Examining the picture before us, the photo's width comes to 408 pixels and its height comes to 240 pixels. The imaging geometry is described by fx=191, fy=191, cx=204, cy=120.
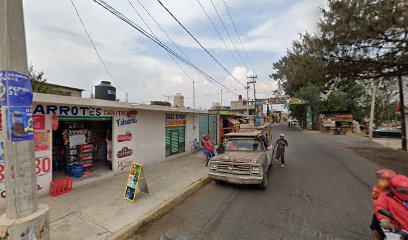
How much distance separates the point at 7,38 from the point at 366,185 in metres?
10.6

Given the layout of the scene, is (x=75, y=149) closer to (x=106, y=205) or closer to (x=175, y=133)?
(x=106, y=205)

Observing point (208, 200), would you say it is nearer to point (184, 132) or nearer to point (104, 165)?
point (104, 165)

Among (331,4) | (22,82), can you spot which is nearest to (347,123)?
(331,4)

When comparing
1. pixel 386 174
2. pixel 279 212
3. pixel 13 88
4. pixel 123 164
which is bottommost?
pixel 279 212

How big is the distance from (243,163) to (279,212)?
1800mm

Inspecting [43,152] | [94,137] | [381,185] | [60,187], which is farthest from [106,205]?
[381,185]

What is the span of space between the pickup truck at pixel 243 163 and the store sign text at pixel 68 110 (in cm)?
487

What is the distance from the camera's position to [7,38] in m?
2.70

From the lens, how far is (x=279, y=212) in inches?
204

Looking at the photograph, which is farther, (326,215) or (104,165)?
(104,165)

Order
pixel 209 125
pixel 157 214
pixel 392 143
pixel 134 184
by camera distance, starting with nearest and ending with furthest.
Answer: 1. pixel 157 214
2. pixel 134 184
3. pixel 209 125
4. pixel 392 143

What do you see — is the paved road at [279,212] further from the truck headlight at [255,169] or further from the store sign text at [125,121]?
the store sign text at [125,121]

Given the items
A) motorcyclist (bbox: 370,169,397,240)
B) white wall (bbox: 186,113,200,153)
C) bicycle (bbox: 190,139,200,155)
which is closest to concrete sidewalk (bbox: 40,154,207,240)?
motorcyclist (bbox: 370,169,397,240)

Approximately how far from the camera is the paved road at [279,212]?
4262 mm
